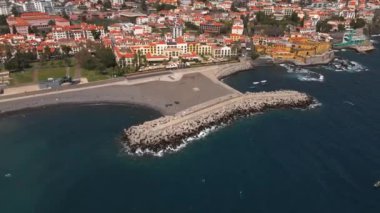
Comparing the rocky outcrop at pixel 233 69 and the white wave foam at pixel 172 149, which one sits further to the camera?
the rocky outcrop at pixel 233 69

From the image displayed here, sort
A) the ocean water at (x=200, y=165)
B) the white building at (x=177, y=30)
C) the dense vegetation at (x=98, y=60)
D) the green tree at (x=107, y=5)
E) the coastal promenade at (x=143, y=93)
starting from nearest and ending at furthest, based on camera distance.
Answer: the ocean water at (x=200, y=165)
the coastal promenade at (x=143, y=93)
the dense vegetation at (x=98, y=60)
the white building at (x=177, y=30)
the green tree at (x=107, y=5)

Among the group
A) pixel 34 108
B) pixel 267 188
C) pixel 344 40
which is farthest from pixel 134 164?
pixel 344 40

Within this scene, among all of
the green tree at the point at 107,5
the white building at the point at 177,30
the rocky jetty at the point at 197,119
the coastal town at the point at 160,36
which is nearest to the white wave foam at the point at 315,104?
the rocky jetty at the point at 197,119

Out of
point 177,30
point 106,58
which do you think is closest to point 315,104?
point 106,58

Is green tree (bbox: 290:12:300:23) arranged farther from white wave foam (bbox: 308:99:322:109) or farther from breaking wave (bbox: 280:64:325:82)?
white wave foam (bbox: 308:99:322:109)

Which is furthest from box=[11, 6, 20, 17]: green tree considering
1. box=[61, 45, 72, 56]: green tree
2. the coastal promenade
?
the coastal promenade

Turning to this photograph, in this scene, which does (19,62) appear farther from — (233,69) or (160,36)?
(233,69)

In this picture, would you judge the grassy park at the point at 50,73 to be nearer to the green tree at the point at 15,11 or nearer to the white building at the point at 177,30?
the white building at the point at 177,30
